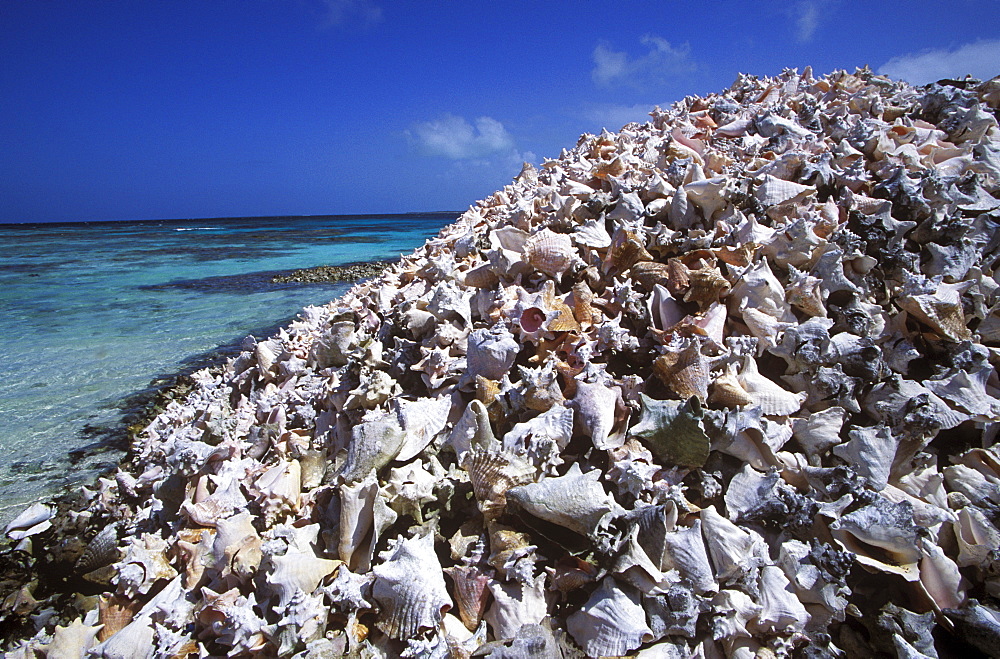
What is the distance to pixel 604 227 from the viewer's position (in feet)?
8.39

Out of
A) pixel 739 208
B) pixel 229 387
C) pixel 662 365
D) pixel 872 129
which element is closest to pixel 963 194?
pixel 872 129

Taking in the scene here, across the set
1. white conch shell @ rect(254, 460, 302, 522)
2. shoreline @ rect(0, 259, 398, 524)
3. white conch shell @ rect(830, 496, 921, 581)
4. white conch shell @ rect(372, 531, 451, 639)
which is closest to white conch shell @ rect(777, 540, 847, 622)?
white conch shell @ rect(830, 496, 921, 581)

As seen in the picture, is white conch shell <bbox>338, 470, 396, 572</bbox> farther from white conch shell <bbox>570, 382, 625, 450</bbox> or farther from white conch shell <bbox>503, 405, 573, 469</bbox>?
white conch shell <bbox>570, 382, 625, 450</bbox>

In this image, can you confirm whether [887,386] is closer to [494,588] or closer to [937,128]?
[494,588]

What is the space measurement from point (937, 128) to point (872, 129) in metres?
0.70

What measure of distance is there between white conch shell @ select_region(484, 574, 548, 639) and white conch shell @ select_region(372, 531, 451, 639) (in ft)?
0.44

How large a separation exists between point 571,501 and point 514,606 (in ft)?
1.05

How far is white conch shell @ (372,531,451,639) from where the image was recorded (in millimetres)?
Answer: 1420

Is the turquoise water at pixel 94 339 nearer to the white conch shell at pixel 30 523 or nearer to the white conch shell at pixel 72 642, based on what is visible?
the white conch shell at pixel 30 523

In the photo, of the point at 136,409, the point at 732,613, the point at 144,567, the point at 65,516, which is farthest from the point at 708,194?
the point at 136,409

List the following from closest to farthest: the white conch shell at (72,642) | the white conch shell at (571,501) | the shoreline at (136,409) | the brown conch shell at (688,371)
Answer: the white conch shell at (571,501) → the white conch shell at (72,642) → the brown conch shell at (688,371) → the shoreline at (136,409)

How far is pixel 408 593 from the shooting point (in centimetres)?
143

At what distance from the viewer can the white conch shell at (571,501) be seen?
1.46 metres

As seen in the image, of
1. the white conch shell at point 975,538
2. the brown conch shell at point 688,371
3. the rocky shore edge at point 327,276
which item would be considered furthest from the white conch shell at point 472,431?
the rocky shore edge at point 327,276
